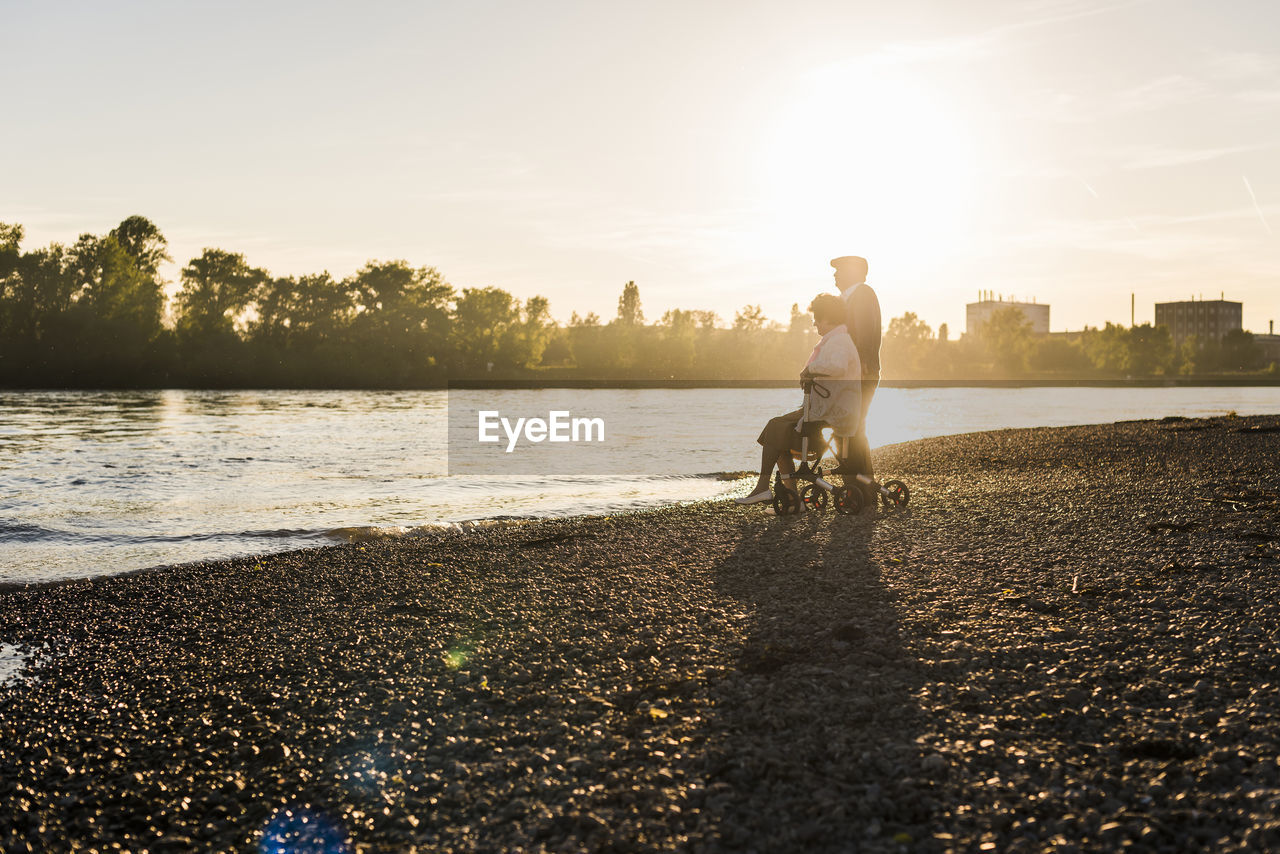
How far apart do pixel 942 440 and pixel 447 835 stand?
25037 millimetres

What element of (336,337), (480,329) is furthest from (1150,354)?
(336,337)

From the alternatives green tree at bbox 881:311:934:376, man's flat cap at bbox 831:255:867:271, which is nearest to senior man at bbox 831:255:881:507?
man's flat cap at bbox 831:255:867:271

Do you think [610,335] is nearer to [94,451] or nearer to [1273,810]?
[94,451]

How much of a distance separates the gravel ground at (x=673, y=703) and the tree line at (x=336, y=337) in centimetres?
10979

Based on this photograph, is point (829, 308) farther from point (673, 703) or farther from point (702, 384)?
point (702, 384)

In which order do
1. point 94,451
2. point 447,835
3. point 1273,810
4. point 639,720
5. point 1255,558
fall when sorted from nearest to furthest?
point 1273,810 < point 447,835 < point 639,720 < point 1255,558 < point 94,451

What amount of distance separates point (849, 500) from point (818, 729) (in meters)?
6.87

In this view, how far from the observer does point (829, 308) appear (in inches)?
401

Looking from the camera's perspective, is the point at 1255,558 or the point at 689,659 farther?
the point at 1255,558

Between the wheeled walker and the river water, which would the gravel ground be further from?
the river water

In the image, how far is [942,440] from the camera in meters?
26.2

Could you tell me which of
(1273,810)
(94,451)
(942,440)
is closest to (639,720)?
(1273,810)

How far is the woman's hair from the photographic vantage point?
10.2 meters

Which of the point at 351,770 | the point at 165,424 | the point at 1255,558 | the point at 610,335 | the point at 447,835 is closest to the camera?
the point at 447,835
